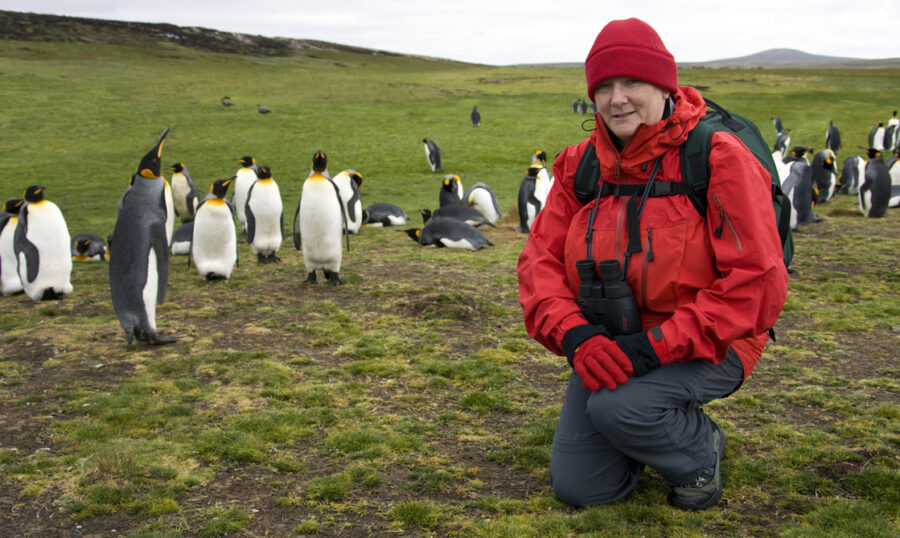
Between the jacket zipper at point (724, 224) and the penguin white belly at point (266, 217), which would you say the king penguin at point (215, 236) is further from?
the jacket zipper at point (724, 224)

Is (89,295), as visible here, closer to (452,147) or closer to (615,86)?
(615,86)

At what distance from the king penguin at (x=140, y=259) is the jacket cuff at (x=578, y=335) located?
3895mm

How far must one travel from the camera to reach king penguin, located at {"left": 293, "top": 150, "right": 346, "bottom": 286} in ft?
24.3

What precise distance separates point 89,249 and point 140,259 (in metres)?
5.09

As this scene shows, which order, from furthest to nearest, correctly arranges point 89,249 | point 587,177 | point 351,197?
point 351,197, point 89,249, point 587,177

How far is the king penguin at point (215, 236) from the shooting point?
25.3ft

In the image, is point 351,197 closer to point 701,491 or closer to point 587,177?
point 587,177

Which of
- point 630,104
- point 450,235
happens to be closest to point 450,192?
point 450,235

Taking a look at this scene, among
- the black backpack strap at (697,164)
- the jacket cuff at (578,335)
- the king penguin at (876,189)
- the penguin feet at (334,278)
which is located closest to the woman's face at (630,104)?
the black backpack strap at (697,164)

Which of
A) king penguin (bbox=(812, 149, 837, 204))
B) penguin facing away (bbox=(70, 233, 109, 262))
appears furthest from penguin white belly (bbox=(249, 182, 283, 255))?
king penguin (bbox=(812, 149, 837, 204))

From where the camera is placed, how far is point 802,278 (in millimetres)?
7141

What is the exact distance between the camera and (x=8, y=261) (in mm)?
7570

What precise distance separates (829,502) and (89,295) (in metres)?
7.14

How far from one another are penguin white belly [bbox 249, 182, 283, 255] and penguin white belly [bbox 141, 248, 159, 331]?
3075 millimetres
